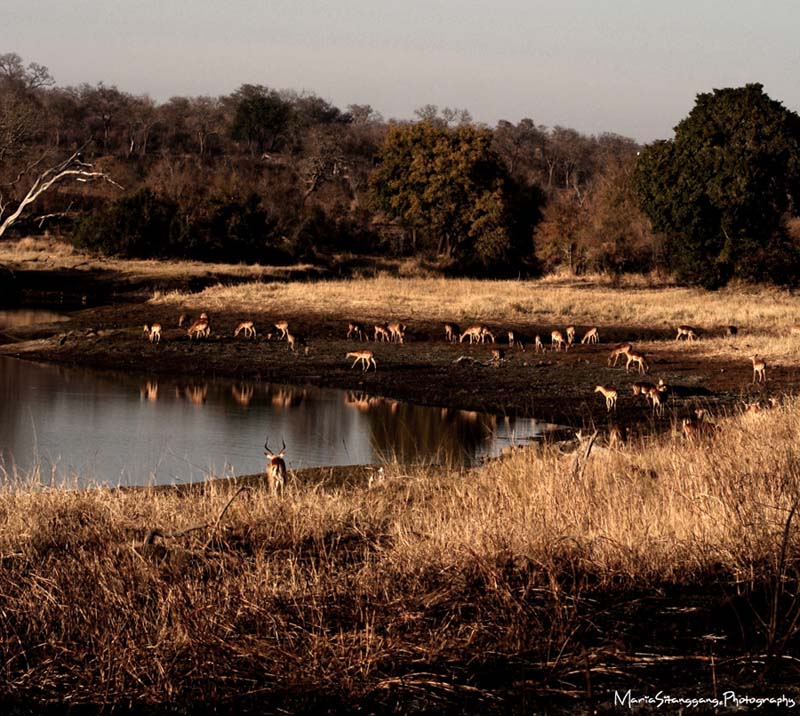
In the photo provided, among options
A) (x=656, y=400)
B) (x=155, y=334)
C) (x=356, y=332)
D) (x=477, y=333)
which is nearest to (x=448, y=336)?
(x=477, y=333)

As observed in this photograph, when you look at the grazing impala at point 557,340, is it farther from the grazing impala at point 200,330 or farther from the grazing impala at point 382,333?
the grazing impala at point 200,330

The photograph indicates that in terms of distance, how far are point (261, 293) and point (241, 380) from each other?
12.2 m

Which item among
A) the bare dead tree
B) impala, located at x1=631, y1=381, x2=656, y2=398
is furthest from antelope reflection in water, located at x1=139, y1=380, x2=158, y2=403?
the bare dead tree

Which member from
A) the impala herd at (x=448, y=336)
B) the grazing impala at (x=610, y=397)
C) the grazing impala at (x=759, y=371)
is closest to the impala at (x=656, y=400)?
the grazing impala at (x=610, y=397)

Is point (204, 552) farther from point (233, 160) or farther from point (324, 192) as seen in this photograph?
point (233, 160)

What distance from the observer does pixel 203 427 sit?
19328 millimetres

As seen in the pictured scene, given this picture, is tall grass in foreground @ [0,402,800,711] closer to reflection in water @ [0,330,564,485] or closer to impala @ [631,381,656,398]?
reflection in water @ [0,330,564,485]

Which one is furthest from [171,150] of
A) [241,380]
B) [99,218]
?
[241,380]

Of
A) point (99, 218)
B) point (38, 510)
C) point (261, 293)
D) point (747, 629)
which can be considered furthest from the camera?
point (99, 218)

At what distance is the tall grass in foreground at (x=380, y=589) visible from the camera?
4.79m

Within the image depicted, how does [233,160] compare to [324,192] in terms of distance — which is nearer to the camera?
[324,192]

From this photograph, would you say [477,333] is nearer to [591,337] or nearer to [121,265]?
[591,337]

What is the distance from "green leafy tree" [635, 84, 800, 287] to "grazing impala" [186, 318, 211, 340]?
20468mm

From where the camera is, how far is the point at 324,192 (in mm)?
73812
